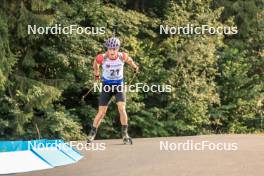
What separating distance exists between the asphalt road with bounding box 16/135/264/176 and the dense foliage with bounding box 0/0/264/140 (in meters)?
7.30

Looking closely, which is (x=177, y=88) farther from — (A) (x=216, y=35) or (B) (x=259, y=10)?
(B) (x=259, y=10)

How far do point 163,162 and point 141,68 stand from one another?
12.7m

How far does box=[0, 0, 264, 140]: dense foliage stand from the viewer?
1747 centimetres

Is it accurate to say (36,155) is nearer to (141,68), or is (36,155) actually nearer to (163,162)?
(163,162)

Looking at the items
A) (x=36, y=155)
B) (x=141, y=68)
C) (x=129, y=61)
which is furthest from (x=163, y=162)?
(x=141, y=68)

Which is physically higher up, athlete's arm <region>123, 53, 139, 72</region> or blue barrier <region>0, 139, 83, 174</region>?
athlete's arm <region>123, 53, 139, 72</region>

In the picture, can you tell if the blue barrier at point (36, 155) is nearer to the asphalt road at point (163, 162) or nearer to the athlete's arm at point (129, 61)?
the asphalt road at point (163, 162)

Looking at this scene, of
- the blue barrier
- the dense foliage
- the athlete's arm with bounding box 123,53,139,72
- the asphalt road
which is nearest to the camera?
the blue barrier

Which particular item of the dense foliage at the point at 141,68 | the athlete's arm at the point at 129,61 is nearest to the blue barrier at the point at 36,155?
the athlete's arm at the point at 129,61

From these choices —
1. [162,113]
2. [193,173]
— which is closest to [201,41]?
[162,113]

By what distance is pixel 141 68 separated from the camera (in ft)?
68.8

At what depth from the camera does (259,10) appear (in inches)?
982

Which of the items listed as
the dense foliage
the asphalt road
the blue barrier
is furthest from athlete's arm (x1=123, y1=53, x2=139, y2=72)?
the dense foliage

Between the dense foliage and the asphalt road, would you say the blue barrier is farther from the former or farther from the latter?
the dense foliage
